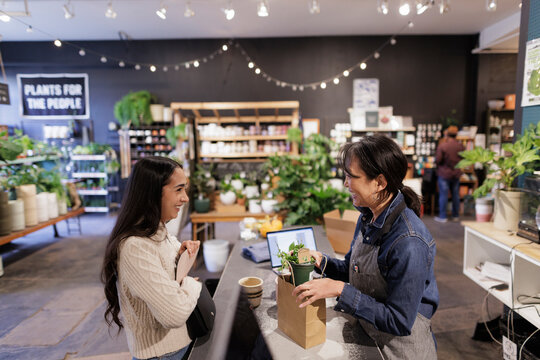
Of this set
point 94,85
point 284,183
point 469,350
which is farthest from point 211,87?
point 469,350

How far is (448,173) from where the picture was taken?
7172 millimetres

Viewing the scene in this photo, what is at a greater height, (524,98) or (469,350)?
(524,98)

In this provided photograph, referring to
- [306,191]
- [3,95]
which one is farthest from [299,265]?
[3,95]

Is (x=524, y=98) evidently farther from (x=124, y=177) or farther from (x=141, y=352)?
(x=124, y=177)

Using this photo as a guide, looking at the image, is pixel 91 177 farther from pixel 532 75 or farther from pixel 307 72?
pixel 532 75

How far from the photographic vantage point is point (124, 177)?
8.31m

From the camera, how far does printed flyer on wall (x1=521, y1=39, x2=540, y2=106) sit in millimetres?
2609

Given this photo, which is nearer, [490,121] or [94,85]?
[490,121]

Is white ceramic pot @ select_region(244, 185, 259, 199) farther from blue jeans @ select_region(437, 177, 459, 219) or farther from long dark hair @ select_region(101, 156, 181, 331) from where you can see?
blue jeans @ select_region(437, 177, 459, 219)

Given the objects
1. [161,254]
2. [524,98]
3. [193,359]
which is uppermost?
[524,98]

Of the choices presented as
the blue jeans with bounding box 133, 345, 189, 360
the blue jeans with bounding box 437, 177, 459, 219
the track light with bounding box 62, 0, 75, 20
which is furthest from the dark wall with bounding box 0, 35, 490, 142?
the blue jeans with bounding box 133, 345, 189, 360

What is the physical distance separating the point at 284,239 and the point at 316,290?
832 millimetres

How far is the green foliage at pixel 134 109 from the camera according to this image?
795 cm

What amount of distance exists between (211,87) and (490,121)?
663 cm
